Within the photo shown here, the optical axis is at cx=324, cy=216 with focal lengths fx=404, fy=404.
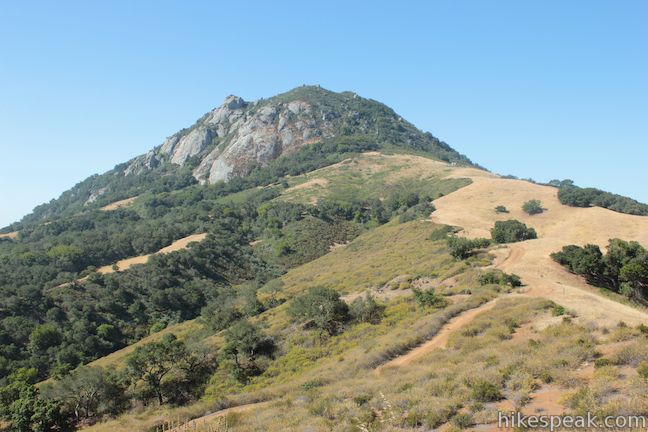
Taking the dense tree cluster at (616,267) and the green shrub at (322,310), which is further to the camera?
the green shrub at (322,310)

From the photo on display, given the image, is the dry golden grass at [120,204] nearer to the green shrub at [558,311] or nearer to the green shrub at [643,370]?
the green shrub at [558,311]

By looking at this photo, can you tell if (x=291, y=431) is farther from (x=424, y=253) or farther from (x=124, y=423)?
(x=424, y=253)

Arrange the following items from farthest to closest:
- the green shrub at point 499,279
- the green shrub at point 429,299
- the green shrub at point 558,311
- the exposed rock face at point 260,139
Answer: the exposed rock face at point 260,139 < the green shrub at point 499,279 < the green shrub at point 429,299 < the green shrub at point 558,311

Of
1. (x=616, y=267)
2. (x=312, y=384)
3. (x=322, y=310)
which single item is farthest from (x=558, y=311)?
(x=322, y=310)

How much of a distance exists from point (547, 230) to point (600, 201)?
19.3 meters

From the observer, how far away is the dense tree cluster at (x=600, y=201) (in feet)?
230

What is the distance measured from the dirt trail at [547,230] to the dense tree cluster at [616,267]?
1158 millimetres

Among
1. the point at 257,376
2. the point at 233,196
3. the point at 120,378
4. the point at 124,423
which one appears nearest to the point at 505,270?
the point at 257,376

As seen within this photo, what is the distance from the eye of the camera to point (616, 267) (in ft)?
111

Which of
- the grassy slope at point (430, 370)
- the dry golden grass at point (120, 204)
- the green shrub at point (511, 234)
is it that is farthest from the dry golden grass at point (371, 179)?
the grassy slope at point (430, 370)

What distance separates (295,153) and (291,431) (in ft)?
518

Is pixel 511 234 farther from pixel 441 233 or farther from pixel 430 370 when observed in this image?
pixel 430 370

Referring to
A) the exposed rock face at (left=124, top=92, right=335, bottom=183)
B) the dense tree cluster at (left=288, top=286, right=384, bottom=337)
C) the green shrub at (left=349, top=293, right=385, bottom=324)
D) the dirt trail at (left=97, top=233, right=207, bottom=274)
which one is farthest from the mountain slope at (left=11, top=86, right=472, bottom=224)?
the green shrub at (left=349, top=293, right=385, bottom=324)

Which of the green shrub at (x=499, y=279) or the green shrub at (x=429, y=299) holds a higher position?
the green shrub at (x=499, y=279)
